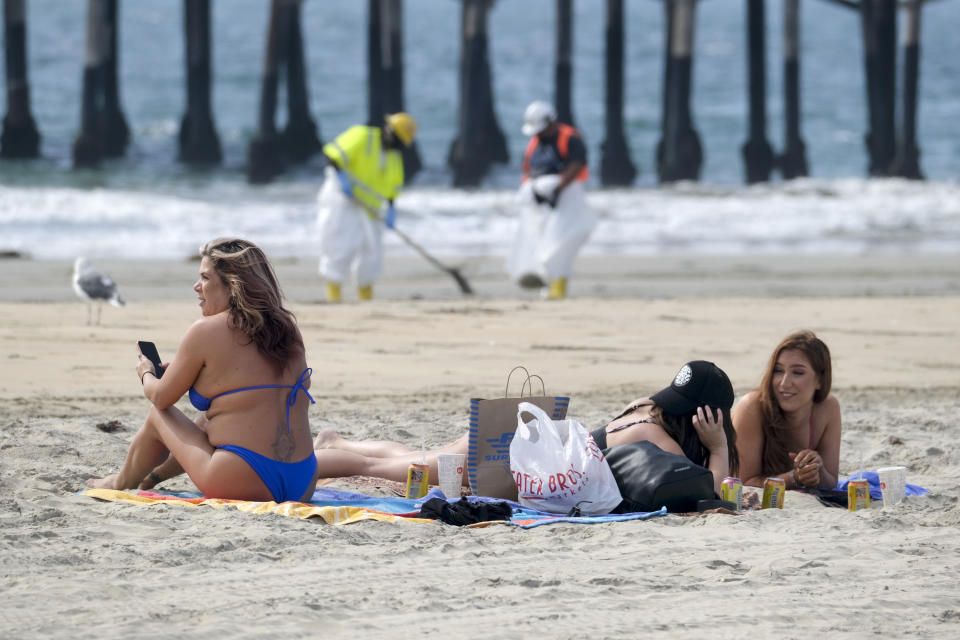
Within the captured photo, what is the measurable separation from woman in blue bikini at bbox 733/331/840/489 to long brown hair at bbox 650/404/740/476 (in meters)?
0.34

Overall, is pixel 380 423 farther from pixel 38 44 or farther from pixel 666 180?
pixel 38 44

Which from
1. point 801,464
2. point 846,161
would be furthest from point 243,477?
point 846,161

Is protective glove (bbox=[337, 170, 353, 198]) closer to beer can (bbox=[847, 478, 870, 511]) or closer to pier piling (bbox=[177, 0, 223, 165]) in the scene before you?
beer can (bbox=[847, 478, 870, 511])

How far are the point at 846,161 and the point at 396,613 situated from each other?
110 ft

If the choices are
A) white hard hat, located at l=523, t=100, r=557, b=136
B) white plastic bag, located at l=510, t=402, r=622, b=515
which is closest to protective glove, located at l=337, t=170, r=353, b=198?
white hard hat, located at l=523, t=100, r=557, b=136

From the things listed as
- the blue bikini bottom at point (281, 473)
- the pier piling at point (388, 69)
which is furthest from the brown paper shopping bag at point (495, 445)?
the pier piling at point (388, 69)

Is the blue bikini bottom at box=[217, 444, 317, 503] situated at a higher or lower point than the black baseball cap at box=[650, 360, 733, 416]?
lower

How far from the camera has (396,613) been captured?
329 centimetres

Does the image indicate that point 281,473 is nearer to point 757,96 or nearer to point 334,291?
point 334,291

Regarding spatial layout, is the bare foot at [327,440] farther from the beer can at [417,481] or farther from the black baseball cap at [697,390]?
the black baseball cap at [697,390]

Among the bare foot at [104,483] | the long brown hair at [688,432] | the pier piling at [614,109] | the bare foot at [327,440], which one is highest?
the pier piling at [614,109]

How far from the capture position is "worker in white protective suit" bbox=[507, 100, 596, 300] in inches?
421

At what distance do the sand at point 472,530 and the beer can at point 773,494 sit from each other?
94 millimetres

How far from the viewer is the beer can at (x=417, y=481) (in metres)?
4.90
